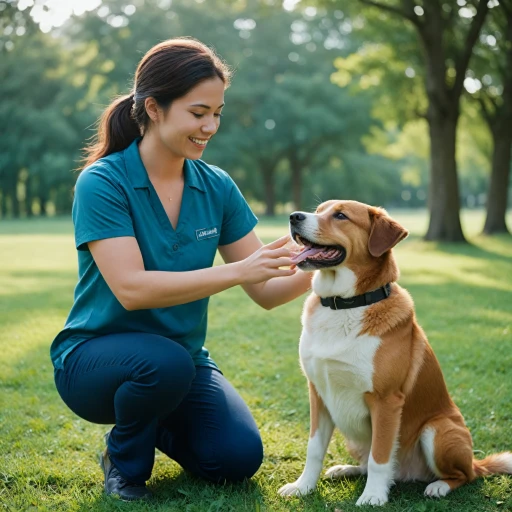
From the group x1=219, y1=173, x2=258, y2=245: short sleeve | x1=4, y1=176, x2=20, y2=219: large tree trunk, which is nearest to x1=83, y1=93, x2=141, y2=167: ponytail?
x1=219, y1=173, x2=258, y2=245: short sleeve

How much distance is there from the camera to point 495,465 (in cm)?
352

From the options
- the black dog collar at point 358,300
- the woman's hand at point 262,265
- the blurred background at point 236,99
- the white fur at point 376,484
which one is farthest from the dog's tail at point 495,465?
the blurred background at point 236,99

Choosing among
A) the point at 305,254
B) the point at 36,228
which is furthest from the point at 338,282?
the point at 36,228

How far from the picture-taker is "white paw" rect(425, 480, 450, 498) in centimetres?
330

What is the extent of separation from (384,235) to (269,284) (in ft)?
2.63

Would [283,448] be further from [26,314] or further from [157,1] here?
[157,1]

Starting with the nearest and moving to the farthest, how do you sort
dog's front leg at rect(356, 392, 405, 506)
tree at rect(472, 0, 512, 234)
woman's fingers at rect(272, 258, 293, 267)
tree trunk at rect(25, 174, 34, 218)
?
woman's fingers at rect(272, 258, 293, 267) < dog's front leg at rect(356, 392, 405, 506) < tree at rect(472, 0, 512, 234) < tree trunk at rect(25, 174, 34, 218)

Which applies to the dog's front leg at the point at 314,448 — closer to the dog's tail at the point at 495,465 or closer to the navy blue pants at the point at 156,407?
the navy blue pants at the point at 156,407

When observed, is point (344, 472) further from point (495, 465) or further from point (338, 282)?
point (338, 282)

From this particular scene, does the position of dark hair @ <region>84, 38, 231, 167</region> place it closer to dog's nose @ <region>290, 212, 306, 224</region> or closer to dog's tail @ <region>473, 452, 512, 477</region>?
dog's nose @ <region>290, 212, 306, 224</region>

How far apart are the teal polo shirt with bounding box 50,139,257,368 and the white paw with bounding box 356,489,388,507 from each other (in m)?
1.19

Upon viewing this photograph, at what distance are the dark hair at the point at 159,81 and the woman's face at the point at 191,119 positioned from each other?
4 centimetres

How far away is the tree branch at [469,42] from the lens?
52.4 ft

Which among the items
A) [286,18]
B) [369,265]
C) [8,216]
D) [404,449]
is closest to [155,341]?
[369,265]
